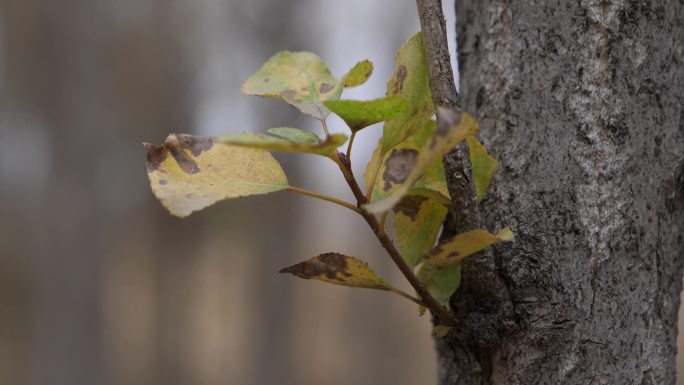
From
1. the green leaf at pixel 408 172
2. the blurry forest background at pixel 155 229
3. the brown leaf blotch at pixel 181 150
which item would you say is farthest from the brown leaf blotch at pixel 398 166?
the blurry forest background at pixel 155 229

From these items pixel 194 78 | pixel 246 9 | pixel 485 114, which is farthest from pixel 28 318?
pixel 485 114

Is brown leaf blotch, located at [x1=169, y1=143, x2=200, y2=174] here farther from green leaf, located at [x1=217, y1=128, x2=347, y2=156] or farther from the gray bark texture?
the gray bark texture

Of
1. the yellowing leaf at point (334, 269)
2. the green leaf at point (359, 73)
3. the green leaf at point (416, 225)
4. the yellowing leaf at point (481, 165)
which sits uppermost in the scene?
the green leaf at point (359, 73)

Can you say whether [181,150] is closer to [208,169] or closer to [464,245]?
[208,169]

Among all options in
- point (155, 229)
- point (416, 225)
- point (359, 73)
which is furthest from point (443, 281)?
point (155, 229)

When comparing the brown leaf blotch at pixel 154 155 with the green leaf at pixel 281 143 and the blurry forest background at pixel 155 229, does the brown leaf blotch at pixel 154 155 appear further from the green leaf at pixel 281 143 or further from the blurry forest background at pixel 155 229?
the blurry forest background at pixel 155 229

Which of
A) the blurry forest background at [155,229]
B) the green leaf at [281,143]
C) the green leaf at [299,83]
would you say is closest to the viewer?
the green leaf at [281,143]
